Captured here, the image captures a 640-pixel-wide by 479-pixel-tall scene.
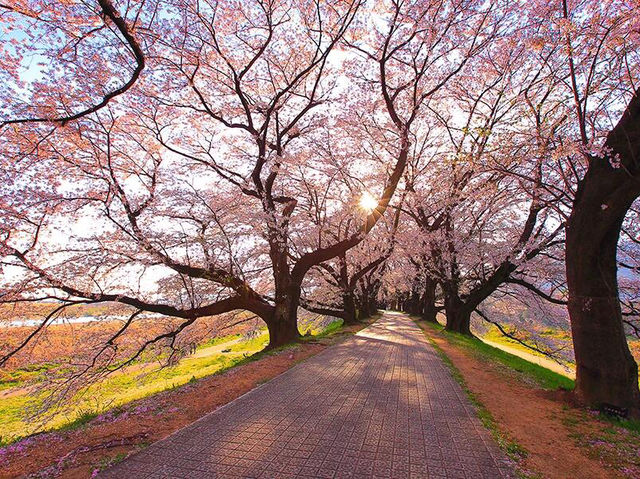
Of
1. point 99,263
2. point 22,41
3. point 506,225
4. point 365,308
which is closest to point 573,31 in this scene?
point 22,41

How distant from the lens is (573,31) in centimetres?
631

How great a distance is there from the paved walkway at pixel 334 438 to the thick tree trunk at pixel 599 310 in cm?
268

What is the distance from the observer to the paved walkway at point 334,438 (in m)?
3.89

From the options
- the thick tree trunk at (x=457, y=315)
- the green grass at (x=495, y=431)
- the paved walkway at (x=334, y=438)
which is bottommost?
the green grass at (x=495, y=431)

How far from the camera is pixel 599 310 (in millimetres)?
6586

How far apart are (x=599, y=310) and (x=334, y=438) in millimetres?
6098

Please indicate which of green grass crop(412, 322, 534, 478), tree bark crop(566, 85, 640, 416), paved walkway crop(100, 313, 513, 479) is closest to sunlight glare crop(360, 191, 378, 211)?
green grass crop(412, 322, 534, 478)

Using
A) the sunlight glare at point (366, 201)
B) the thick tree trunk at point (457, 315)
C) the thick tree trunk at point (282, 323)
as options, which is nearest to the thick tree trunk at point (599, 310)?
the sunlight glare at point (366, 201)

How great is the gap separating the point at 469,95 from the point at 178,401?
1764cm

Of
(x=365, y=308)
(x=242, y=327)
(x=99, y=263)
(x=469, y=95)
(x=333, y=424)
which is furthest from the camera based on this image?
(x=365, y=308)

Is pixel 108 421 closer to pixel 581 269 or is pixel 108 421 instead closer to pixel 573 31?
pixel 581 269

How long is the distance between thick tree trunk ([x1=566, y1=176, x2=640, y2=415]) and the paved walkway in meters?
2.68

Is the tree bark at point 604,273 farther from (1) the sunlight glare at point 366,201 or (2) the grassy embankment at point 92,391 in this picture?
(2) the grassy embankment at point 92,391

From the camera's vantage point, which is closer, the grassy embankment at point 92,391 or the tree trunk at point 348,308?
the grassy embankment at point 92,391
